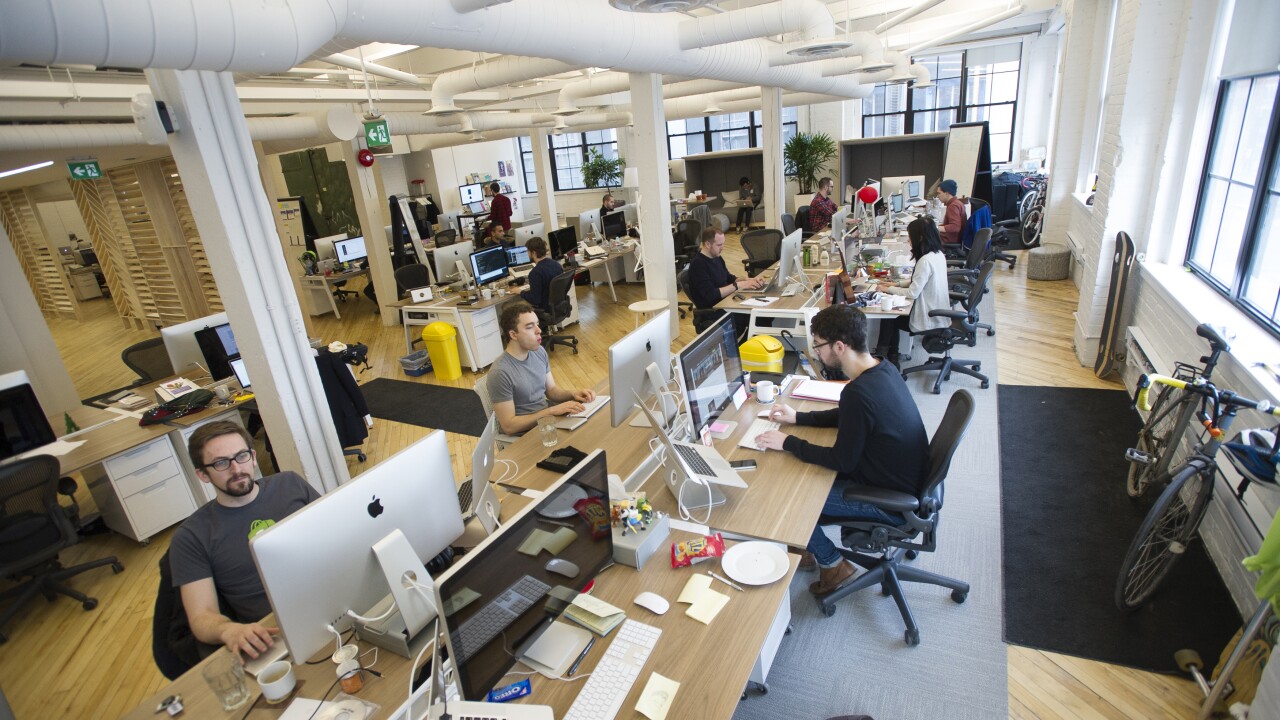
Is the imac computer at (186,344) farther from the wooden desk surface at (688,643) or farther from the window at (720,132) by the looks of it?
the window at (720,132)

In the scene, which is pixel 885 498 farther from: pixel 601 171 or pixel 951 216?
pixel 601 171

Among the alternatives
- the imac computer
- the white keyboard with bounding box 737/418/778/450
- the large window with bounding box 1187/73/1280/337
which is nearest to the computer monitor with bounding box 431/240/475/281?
the imac computer

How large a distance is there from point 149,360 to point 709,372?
17.3ft

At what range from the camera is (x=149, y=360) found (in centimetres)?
557

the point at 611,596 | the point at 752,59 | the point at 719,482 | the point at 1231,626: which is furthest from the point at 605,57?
the point at 1231,626

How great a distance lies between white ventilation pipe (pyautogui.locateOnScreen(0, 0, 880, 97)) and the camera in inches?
71.7

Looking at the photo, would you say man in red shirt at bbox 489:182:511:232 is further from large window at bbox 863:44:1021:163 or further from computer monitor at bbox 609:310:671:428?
computer monitor at bbox 609:310:671:428

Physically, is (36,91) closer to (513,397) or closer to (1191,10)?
(513,397)

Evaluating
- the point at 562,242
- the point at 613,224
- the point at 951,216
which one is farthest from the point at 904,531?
the point at 613,224

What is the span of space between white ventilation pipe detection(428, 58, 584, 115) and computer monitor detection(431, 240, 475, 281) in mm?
2269

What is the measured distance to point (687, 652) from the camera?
1.97m

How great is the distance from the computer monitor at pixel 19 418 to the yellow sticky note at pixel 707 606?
→ 4399 millimetres

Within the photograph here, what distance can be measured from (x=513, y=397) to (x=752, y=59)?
469 cm

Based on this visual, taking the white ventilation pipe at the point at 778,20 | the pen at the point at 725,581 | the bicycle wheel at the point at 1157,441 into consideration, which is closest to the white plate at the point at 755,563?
the pen at the point at 725,581
